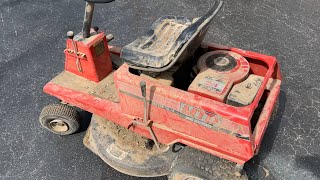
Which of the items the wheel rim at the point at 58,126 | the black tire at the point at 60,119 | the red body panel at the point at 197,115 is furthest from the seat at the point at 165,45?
the wheel rim at the point at 58,126

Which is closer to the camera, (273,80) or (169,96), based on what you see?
(169,96)

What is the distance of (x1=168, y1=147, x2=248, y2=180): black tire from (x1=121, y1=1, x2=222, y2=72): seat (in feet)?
2.45

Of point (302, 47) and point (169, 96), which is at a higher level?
point (169, 96)

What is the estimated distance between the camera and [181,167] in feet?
8.82

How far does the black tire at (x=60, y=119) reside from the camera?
128 inches

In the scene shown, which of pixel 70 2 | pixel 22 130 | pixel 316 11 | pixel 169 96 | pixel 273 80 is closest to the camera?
pixel 169 96

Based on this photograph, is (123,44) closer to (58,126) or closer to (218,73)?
(58,126)

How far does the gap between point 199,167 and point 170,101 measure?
0.58m

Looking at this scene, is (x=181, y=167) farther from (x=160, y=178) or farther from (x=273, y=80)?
(x=273, y=80)

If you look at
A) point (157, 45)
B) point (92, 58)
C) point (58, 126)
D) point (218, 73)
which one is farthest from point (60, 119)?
point (218, 73)

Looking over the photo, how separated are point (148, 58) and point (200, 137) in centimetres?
74

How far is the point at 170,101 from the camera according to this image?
2.55 metres

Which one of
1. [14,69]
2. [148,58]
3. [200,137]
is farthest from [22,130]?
[200,137]

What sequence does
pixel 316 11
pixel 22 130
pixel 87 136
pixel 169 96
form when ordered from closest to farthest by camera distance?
1. pixel 169 96
2. pixel 87 136
3. pixel 22 130
4. pixel 316 11
